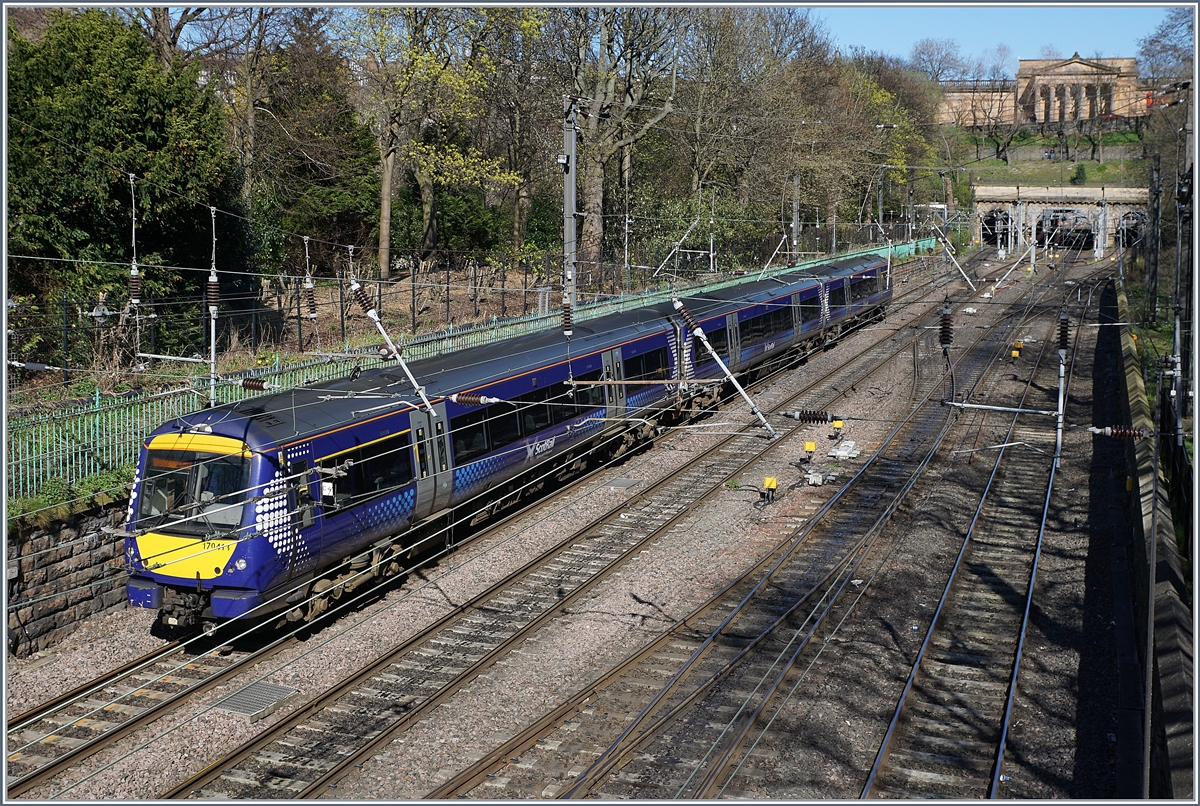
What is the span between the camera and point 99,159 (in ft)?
63.1

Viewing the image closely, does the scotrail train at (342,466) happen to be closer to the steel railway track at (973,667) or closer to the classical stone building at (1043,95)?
the steel railway track at (973,667)

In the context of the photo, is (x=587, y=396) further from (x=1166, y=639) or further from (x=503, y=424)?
(x=1166, y=639)

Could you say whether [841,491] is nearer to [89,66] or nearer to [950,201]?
[89,66]

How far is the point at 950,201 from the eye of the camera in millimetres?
71688

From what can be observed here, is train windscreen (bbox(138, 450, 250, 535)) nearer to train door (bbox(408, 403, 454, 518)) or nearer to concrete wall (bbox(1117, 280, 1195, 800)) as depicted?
train door (bbox(408, 403, 454, 518))

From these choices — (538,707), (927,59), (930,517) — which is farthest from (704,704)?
(927,59)

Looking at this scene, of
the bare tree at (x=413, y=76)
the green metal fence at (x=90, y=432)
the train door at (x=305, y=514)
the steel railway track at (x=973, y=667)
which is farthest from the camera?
the bare tree at (x=413, y=76)

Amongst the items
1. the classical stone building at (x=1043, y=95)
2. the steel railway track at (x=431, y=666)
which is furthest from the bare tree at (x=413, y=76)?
the classical stone building at (x=1043, y=95)

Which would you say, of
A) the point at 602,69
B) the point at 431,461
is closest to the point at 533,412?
the point at 431,461

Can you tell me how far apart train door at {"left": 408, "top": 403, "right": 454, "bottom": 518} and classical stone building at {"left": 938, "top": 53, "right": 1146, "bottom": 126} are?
95.3 metres

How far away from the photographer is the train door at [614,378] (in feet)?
64.3

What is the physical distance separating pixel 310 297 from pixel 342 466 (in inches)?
545

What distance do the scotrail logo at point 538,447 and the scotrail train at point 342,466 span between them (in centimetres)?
3

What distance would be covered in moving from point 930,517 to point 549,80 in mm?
26852
